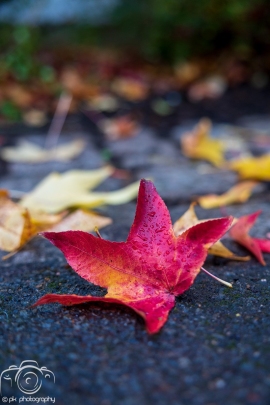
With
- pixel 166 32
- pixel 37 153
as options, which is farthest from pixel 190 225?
pixel 166 32

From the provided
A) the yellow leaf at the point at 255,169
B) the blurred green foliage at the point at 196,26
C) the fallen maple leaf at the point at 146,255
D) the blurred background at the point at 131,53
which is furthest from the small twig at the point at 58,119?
the fallen maple leaf at the point at 146,255

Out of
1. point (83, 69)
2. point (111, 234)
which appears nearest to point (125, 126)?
point (111, 234)

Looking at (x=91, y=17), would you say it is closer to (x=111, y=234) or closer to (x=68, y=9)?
(x=68, y=9)

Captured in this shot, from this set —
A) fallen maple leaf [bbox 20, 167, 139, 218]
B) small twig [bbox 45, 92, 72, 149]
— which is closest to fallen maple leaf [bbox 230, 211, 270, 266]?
fallen maple leaf [bbox 20, 167, 139, 218]

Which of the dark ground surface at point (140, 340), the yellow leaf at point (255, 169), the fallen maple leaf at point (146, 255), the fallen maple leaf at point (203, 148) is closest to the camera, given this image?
the dark ground surface at point (140, 340)

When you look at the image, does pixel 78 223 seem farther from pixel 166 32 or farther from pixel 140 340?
pixel 166 32

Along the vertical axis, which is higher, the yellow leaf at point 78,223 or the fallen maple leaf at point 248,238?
the fallen maple leaf at point 248,238

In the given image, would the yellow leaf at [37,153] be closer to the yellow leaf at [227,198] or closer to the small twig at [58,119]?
the small twig at [58,119]
